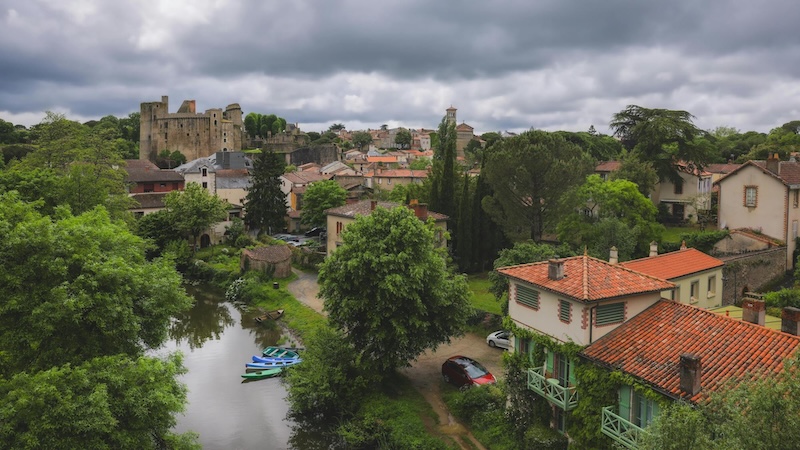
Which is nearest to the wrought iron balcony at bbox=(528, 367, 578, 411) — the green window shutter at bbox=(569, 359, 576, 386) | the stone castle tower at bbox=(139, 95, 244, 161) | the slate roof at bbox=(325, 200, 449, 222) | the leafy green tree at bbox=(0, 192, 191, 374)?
the green window shutter at bbox=(569, 359, 576, 386)

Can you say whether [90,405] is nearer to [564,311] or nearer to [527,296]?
[527,296]

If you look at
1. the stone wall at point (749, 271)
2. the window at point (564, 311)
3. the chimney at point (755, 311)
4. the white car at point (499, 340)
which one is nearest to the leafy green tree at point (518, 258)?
the white car at point (499, 340)

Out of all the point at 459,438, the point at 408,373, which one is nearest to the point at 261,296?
the point at 408,373

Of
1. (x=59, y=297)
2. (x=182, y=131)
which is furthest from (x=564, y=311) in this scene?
(x=182, y=131)

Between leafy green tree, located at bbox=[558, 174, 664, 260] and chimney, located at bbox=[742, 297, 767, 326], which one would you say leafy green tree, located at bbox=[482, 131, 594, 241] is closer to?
leafy green tree, located at bbox=[558, 174, 664, 260]

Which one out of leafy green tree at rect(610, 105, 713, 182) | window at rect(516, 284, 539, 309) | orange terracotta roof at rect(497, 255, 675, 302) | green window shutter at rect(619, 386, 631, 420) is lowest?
green window shutter at rect(619, 386, 631, 420)
